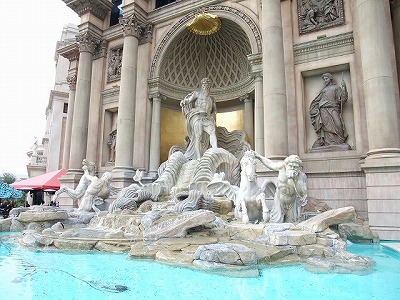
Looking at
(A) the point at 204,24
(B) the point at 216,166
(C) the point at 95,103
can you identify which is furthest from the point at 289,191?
(C) the point at 95,103

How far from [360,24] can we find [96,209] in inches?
444

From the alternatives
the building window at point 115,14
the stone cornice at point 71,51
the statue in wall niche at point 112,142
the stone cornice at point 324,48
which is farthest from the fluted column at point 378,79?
the stone cornice at point 71,51

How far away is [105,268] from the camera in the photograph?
16.3 feet

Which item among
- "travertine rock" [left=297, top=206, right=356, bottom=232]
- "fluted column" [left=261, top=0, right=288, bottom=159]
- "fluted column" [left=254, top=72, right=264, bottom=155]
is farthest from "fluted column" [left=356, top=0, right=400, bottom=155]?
"fluted column" [left=254, top=72, right=264, bottom=155]

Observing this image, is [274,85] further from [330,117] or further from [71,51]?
[71,51]

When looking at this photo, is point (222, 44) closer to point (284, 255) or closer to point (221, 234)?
point (221, 234)

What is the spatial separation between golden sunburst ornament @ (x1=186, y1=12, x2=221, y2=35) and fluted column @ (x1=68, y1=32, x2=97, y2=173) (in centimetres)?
633

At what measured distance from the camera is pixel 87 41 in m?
17.3

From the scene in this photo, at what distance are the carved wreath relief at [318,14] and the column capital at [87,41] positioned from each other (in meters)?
11.4

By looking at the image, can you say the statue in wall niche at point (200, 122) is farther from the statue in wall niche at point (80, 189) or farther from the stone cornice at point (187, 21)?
the statue in wall niche at point (80, 189)

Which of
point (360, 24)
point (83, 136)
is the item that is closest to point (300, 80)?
point (360, 24)

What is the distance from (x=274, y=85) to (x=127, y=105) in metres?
7.41

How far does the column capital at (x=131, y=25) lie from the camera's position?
15453mm

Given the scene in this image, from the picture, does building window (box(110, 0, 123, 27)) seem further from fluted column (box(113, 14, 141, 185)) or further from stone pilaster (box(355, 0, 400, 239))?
stone pilaster (box(355, 0, 400, 239))
